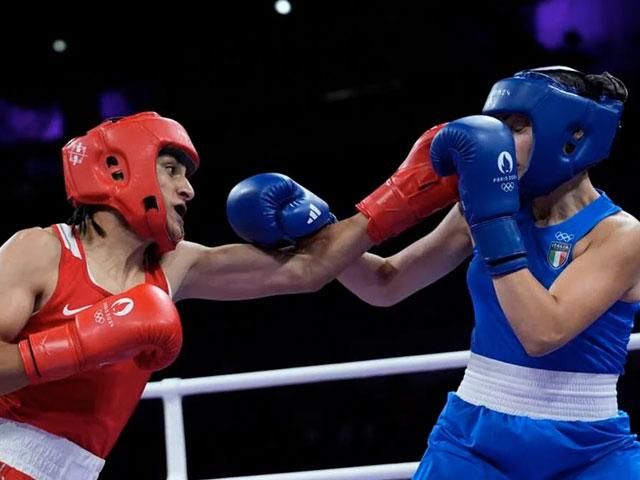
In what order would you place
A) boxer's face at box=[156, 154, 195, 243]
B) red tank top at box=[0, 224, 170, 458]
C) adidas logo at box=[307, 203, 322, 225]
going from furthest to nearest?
1. adidas logo at box=[307, 203, 322, 225]
2. boxer's face at box=[156, 154, 195, 243]
3. red tank top at box=[0, 224, 170, 458]

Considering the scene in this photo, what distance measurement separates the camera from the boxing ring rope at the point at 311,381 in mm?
2609

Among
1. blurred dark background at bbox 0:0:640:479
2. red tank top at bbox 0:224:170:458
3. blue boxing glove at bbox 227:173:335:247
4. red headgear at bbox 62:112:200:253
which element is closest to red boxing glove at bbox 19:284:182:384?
red tank top at bbox 0:224:170:458

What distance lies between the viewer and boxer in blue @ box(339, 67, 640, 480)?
1856mm

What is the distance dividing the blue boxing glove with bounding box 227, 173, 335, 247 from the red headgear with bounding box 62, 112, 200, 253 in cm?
19

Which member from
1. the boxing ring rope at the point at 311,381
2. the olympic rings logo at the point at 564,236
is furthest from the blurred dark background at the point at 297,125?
the olympic rings logo at the point at 564,236

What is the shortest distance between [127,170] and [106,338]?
1.45 ft

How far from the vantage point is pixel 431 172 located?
7.57ft

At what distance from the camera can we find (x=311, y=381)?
8.84ft

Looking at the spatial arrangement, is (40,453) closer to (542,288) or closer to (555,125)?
(542,288)

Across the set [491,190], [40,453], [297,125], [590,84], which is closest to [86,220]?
[40,453]

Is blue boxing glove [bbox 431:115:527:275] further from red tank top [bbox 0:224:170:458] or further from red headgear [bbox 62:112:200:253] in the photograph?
red tank top [bbox 0:224:170:458]

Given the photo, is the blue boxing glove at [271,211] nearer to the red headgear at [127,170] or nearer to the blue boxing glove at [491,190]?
the red headgear at [127,170]

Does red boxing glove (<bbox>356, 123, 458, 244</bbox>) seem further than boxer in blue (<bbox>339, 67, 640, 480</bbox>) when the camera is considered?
Yes

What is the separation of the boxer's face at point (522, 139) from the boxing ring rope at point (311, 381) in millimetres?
712
